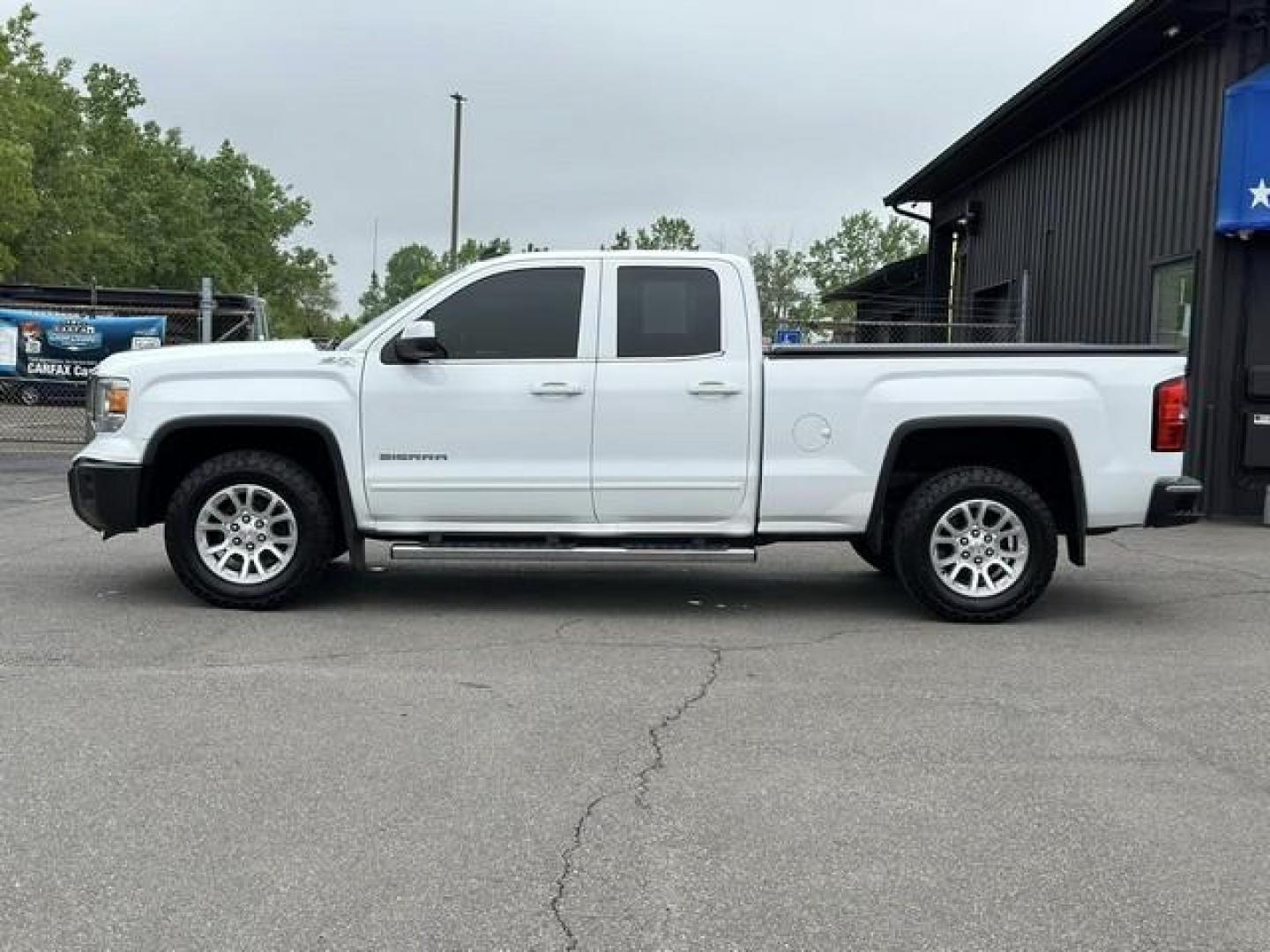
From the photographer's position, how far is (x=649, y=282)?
689cm

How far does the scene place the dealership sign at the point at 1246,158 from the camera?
35.0 feet

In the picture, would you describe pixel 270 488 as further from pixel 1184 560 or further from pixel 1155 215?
pixel 1155 215

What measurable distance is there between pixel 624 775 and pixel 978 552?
326 cm

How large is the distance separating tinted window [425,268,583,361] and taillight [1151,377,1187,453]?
323cm

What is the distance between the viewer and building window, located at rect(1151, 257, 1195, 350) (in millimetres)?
11938

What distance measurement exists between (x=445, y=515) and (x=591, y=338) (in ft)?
4.24

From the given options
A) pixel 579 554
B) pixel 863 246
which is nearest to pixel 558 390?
pixel 579 554

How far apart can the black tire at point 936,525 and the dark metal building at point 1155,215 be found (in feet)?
16.0

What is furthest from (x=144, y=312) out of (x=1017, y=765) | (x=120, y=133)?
(x=120, y=133)

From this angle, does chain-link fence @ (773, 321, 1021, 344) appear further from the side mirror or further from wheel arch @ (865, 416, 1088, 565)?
the side mirror

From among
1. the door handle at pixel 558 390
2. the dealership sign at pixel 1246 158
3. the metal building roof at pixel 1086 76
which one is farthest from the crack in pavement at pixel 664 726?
the metal building roof at pixel 1086 76

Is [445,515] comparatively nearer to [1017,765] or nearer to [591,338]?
[591,338]

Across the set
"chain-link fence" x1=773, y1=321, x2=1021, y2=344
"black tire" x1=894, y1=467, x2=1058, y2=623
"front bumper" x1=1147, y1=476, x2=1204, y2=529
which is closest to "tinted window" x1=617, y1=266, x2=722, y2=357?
"black tire" x1=894, y1=467, x2=1058, y2=623

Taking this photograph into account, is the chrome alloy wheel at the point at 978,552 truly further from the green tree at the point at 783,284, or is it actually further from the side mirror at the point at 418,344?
the green tree at the point at 783,284
